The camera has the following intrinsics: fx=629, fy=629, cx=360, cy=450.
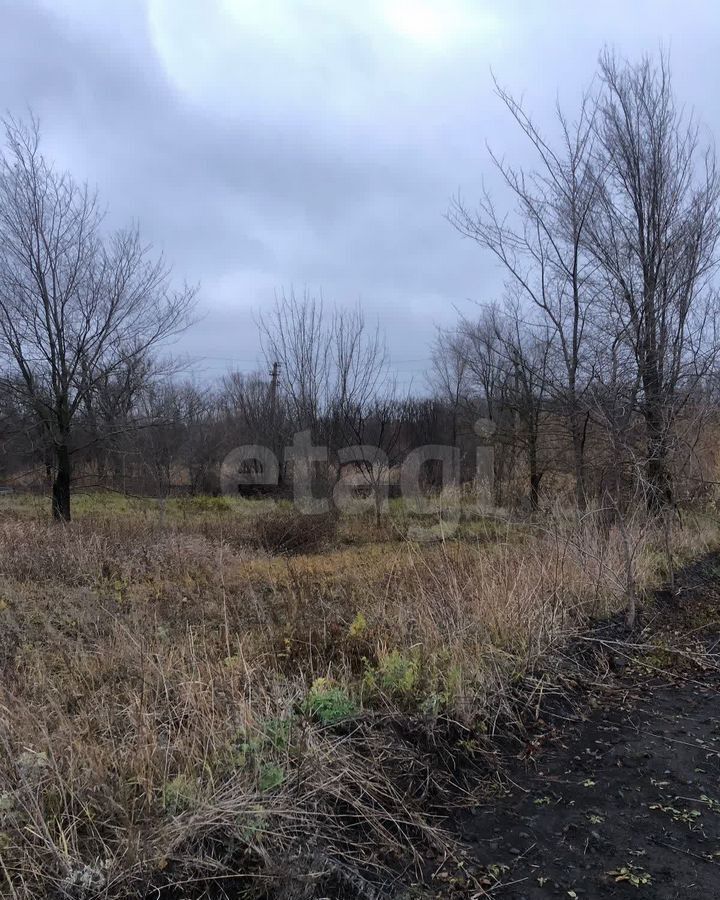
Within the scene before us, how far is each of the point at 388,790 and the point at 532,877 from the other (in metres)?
0.60

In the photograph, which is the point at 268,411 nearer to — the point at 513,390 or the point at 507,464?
the point at 507,464

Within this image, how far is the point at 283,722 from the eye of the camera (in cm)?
267

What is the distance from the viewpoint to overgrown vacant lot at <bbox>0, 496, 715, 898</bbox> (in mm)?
2051

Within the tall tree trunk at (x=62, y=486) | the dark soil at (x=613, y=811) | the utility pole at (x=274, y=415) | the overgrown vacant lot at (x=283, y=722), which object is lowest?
the dark soil at (x=613, y=811)

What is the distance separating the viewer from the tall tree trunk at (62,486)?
11.5 metres

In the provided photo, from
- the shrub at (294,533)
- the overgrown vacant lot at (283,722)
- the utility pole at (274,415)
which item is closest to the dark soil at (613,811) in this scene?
the overgrown vacant lot at (283,722)

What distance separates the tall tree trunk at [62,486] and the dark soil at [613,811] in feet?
34.2

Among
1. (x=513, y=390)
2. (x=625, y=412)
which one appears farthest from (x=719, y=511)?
(x=625, y=412)

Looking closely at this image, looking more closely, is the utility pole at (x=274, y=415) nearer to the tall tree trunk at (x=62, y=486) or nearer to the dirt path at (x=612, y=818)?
the tall tree trunk at (x=62, y=486)

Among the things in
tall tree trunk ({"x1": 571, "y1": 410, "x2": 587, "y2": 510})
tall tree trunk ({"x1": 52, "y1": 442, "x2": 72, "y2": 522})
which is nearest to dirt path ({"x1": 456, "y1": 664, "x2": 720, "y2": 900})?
tall tree trunk ({"x1": 571, "y1": 410, "x2": 587, "y2": 510})

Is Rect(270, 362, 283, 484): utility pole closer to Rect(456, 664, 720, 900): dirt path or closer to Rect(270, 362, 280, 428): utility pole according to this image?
Rect(270, 362, 280, 428): utility pole

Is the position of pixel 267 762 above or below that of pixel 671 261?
below

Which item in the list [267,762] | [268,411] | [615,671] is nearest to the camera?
[267,762]

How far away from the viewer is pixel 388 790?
8.21 ft
